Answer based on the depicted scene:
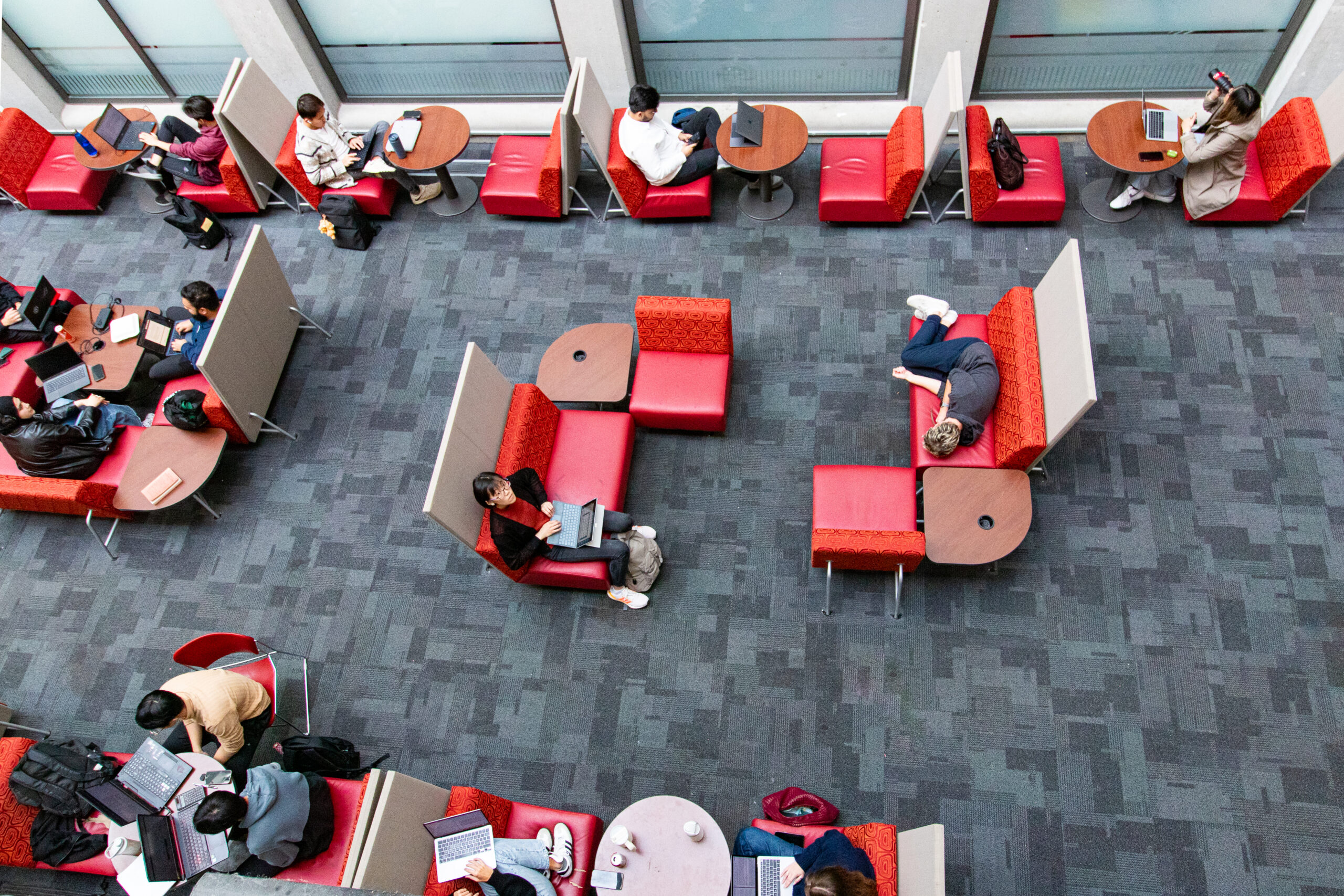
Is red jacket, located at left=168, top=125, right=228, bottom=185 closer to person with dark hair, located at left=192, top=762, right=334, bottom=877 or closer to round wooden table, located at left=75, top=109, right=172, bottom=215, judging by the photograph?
round wooden table, located at left=75, top=109, right=172, bottom=215

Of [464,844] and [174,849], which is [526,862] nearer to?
[464,844]

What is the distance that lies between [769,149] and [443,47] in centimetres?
313

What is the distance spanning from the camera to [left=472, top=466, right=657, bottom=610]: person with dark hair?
4.64 meters

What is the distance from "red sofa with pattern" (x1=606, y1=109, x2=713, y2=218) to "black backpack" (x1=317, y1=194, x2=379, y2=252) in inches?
84.4

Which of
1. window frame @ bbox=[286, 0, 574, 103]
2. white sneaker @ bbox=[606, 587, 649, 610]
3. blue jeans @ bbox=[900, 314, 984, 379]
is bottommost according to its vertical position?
white sneaker @ bbox=[606, 587, 649, 610]

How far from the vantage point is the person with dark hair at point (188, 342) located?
5.70 meters

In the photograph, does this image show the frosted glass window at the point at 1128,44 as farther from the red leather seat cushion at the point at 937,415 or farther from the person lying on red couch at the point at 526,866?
the person lying on red couch at the point at 526,866

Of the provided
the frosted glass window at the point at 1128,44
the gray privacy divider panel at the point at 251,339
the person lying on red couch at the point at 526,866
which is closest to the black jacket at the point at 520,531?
the person lying on red couch at the point at 526,866

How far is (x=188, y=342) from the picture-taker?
19.1 feet

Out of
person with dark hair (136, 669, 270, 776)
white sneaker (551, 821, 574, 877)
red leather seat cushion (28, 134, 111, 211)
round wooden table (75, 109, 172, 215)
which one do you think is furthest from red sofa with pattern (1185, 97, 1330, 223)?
red leather seat cushion (28, 134, 111, 211)

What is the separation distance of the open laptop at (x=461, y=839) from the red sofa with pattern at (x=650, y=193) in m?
4.56

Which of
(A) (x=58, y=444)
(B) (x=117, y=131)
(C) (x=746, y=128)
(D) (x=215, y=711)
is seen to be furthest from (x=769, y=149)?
(B) (x=117, y=131)

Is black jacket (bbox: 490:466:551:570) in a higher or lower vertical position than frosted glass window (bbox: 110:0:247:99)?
lower

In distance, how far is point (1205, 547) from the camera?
497 cm
